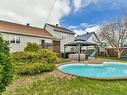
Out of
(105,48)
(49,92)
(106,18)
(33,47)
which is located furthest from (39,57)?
(106,18)

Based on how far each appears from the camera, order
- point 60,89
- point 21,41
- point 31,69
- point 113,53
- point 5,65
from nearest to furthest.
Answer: point 5,65
point 60,89
point 31,69
point 21,41
point 113,53

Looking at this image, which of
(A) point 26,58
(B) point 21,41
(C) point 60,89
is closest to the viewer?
(C) point 60,89

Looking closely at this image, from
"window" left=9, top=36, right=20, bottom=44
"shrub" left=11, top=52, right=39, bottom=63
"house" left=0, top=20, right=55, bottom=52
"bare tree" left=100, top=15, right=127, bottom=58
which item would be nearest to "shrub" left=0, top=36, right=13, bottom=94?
"shrub" left=11, top=52, right=39, bottom=63

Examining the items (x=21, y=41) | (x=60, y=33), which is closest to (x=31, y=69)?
(x=21, y=41)

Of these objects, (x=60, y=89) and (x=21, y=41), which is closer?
(x=60, y=89)

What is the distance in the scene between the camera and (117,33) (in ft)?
101

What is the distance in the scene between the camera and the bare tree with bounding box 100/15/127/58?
2902 cm

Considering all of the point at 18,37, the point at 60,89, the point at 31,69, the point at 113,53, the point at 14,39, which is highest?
the point at 18,37

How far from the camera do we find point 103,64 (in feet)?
63.7

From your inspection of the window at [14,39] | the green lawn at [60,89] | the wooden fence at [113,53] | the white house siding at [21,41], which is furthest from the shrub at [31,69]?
the wooden fence at [113,53]

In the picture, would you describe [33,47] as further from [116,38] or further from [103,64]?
[116,38]

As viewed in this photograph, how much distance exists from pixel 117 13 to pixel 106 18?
2974mm

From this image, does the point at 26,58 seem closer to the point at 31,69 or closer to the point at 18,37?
the point at 31,69

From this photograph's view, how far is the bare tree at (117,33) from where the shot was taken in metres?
29.0
